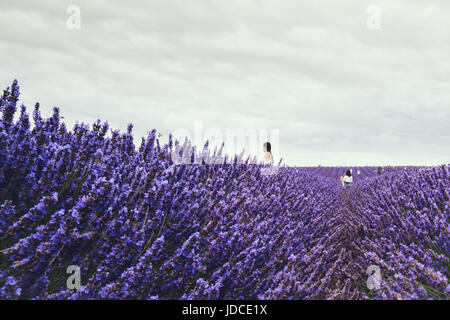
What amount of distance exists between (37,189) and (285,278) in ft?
4.59

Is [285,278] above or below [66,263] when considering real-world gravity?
below

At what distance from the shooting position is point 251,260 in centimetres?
201

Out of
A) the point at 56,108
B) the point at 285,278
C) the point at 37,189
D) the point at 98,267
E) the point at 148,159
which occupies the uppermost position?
the point at 56,108

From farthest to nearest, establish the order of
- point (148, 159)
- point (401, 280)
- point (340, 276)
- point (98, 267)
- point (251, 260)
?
point (340, 276)
point (148, 159)
point (401, 280)
point (251, 260)
point (98, 267)

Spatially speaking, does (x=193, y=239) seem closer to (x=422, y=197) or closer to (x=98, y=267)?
(x=98, y=267)

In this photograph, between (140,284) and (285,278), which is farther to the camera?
(285,278)
